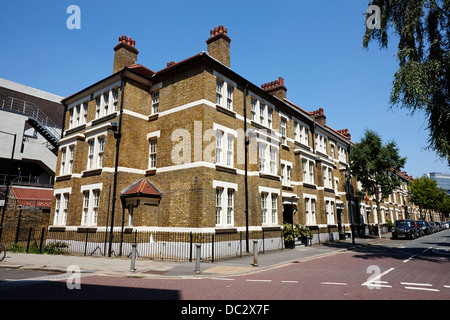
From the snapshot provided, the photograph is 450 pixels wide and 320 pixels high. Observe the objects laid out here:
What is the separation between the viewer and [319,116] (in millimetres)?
31266

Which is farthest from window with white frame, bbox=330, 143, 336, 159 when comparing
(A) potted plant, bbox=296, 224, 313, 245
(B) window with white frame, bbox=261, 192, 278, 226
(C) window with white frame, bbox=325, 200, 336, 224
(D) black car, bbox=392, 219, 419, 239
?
(B) window with white frame, bbox=261, 192, 278, 226

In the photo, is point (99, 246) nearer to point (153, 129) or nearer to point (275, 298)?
point (153, 129)

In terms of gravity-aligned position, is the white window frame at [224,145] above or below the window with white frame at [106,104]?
below

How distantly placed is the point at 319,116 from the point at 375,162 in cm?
771

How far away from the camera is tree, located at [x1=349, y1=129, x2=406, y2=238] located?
29.5m

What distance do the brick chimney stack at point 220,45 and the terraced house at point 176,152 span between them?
0.24 feet

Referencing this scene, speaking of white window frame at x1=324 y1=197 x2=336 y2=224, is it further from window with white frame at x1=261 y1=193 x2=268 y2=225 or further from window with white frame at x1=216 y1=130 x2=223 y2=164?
window with white frame at x1=216 y1=130 x2=223 y2=164

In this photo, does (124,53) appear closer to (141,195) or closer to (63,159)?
(63,159)

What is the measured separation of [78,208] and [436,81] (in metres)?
22.3

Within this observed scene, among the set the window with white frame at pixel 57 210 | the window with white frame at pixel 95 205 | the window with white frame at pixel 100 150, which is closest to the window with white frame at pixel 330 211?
the window with white frame at pixel 95 205

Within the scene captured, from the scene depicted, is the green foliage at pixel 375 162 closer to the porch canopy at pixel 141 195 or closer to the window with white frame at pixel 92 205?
the porch canopy at pixel 141 195

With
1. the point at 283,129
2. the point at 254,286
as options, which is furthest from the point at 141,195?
the point at 283,129

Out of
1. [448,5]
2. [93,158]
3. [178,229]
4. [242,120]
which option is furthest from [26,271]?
[448,5]

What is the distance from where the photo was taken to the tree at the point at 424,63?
43.5 ft
